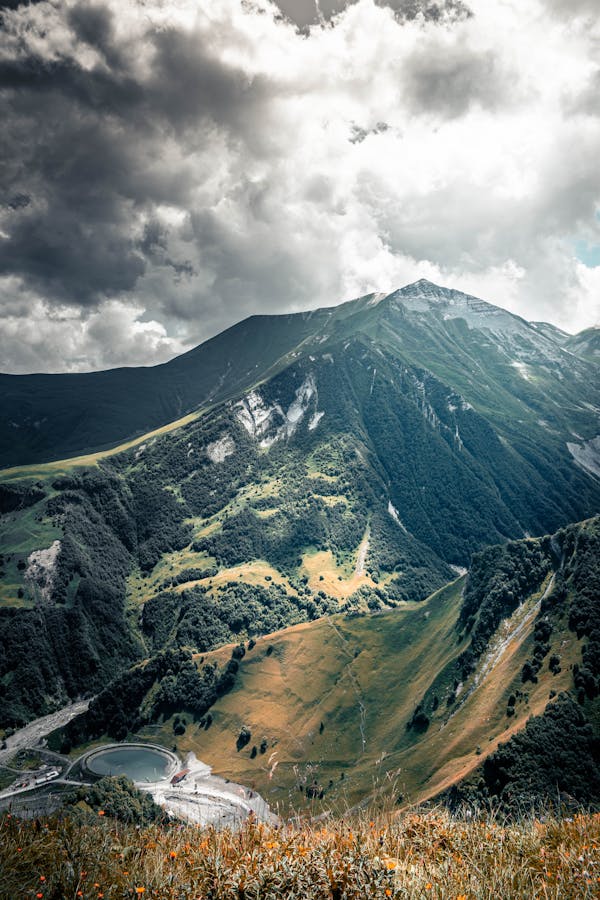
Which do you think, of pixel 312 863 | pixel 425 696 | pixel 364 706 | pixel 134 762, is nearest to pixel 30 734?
pixel 134 762

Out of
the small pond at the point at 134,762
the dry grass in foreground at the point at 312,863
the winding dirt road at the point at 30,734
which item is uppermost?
the dry grass in foreground at the point at 312,863

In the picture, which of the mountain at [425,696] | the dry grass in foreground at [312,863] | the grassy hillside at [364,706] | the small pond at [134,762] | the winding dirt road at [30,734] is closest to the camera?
the dry grass in foreground at [312,863]

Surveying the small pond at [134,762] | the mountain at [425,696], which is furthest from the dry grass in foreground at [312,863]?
the small pond at [134,762]

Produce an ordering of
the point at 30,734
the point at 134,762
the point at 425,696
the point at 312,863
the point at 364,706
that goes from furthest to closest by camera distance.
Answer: the point at 30,734 < the point at 134,762 < the point at 364,706 < the point at 425,696 < the point at 312,863

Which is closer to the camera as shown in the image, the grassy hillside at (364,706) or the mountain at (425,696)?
the mountain at (425,696)

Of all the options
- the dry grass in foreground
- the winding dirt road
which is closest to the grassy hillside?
the winding dirt road

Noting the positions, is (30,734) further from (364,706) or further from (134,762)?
(364,706)

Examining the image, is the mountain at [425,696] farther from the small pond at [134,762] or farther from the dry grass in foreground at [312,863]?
the dry grass in foreground at [312,863]

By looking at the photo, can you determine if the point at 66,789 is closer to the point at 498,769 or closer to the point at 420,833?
the point at 498,769
